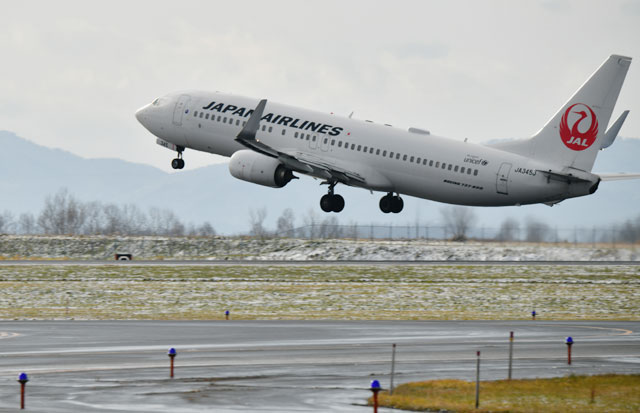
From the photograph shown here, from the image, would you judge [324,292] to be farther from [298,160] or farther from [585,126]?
Result: [585,126]

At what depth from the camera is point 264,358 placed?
37.1 metres

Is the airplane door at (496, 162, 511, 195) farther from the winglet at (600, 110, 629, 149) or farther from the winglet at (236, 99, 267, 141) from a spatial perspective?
the winglet at (236, 99, 267, 141)

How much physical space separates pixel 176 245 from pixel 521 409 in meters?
85.4

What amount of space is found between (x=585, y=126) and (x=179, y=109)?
88.0 feet

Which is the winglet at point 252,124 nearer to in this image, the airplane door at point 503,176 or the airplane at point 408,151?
the airplane at point 408,151

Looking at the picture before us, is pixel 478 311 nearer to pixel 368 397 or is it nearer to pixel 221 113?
pixel 221 113

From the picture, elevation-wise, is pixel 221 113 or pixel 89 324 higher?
pixel 221 113

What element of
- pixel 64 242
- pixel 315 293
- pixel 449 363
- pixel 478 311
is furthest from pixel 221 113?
pixel 64 242

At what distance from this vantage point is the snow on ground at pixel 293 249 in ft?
300

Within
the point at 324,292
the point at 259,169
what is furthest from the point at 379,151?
the point at 324,292

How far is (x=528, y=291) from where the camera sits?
66.1 metres

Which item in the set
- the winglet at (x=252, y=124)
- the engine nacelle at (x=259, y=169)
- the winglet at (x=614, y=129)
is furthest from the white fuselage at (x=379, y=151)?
the winglet at (x=614, y=129)

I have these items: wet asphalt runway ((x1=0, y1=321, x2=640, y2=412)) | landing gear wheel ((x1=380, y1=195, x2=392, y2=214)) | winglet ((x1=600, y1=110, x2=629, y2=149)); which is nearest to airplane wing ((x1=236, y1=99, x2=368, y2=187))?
landing gear wheel ((x1=380, y1=195, x2=392, y2=214))

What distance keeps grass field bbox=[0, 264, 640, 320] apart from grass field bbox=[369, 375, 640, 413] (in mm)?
21422
